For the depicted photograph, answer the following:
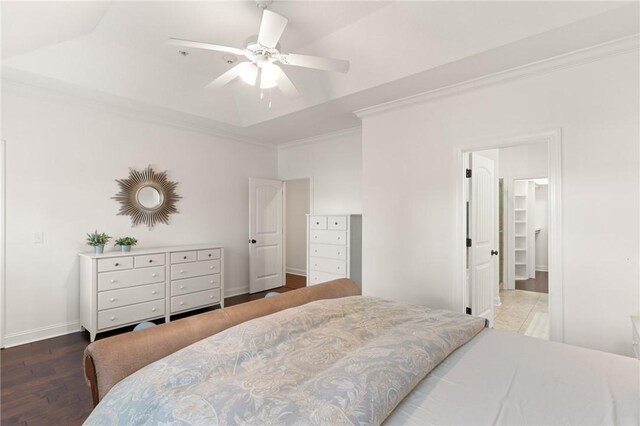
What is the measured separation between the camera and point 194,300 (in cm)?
401

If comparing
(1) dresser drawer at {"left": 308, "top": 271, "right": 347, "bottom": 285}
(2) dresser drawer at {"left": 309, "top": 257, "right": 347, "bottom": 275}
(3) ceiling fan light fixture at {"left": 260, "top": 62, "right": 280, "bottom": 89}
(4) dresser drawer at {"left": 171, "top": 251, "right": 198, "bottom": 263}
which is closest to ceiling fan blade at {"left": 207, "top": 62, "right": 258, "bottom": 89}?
(3) ceiling fan light fixture at {"left": 260, "top": 62, "right": 280, "bottom": 89}

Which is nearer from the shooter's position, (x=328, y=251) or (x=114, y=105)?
(x=114, y=105)

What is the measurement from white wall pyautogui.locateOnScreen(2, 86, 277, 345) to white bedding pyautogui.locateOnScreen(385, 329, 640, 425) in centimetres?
381

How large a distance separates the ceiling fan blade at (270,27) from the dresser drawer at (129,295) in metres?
2.89

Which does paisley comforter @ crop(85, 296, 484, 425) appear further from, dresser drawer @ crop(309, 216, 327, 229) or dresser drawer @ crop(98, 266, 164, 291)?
dresser drawer @ crop(309, 216, 327, 229)

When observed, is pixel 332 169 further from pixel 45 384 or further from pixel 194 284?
pixel 45 384

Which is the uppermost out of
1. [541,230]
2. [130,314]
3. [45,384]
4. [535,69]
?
[535,69]

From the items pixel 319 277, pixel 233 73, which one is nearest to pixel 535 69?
pixel 233 73

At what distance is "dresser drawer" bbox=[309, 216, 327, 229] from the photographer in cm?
439

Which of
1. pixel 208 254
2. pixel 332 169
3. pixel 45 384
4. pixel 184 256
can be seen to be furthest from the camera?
pixel 332 169

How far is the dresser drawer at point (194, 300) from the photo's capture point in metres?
3.84

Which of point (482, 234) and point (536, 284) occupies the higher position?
point (482, 234)

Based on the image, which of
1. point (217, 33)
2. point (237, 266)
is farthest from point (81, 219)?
point (217, 33)

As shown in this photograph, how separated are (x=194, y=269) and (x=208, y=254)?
10.2 inches
